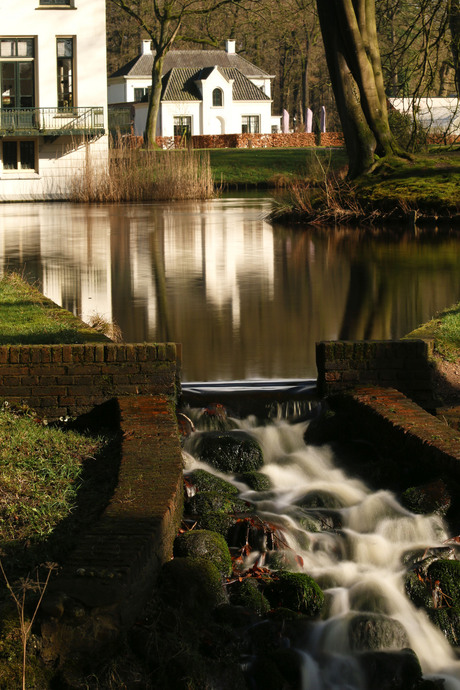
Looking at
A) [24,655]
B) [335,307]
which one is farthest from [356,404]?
[335,307]

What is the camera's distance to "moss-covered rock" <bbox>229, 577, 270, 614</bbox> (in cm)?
464

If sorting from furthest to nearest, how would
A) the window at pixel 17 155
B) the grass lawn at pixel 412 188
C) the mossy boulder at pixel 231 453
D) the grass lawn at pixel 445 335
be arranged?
the window at pixel 17 155
the grass lawn at pixel 412 188
the grass lawn at pixel 445 335
the mossy boulder at pixel 231 453

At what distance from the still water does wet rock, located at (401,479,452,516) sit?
2562 mm

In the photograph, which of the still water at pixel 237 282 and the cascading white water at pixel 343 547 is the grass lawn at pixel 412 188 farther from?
the cascading white water at pixel 343 547

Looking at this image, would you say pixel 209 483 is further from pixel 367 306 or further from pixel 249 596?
pixel 367 306

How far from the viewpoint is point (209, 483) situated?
6.06 metres

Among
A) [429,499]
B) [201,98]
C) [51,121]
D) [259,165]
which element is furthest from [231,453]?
[201,98]

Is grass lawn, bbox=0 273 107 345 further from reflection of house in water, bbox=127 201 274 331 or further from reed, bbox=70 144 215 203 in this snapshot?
reed, bbox=70 144 215 203

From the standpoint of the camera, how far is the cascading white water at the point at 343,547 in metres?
4.48

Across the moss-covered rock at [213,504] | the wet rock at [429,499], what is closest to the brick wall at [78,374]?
the moss-covered rock at [213,504]

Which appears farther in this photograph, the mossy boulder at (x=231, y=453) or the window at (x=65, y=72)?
the window at (x=65, y=72)

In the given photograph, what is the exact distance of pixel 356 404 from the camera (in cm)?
687

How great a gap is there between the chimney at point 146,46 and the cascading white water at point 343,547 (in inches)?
2954

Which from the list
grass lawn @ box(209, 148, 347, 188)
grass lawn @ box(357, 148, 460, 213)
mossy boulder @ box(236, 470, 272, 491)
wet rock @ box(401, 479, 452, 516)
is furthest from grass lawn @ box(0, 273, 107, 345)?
grass lawn @ box(209, 148, 347, 188)
